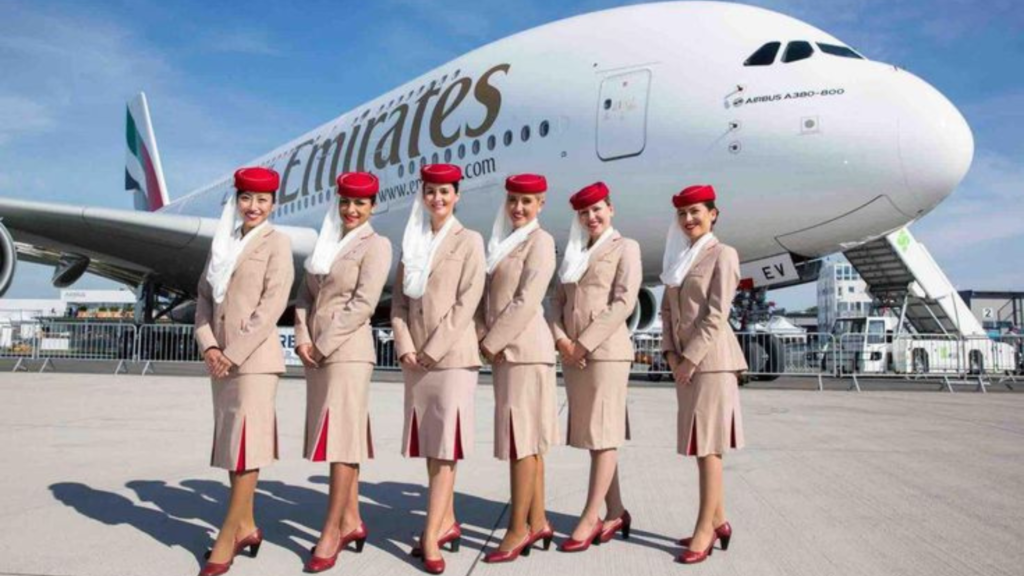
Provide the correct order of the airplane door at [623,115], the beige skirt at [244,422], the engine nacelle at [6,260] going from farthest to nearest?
the engine nacelle at [6,260] → the airplane door at [623,115] → the beige skirt at [244,422]

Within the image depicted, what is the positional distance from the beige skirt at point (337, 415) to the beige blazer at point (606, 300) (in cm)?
81

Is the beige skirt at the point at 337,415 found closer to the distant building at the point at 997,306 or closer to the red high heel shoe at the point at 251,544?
the red high heel shoe at the point at 251,544

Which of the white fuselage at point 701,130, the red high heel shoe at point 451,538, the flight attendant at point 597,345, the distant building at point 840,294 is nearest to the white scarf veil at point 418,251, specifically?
the flight attendant at point 597,345

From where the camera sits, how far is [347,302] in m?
2.75

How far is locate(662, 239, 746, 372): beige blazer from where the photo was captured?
109 inches

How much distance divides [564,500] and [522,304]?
4.26ft

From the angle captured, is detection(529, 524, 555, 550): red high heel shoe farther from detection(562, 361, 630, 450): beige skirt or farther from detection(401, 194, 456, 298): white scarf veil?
detection(401, 194, 456, 298): white scarf veil

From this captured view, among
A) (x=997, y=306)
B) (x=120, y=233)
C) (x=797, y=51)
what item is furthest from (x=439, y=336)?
(x=997, y=306)

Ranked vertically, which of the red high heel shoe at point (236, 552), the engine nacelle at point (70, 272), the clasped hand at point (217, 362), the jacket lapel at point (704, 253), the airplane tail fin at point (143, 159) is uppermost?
the airplane tail fin at point (143, 159)

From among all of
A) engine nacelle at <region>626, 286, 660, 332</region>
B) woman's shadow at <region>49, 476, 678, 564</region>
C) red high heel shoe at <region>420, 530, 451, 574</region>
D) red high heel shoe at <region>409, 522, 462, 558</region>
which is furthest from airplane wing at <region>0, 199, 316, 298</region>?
red high heel shoe at <region>420, 530, 451, 574</region>

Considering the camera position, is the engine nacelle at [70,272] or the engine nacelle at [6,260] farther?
the engine nacelle at [70,272]

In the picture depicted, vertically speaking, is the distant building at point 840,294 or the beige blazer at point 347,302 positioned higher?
the distant building at point 840,294

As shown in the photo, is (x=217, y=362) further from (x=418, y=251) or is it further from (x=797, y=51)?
(x=797, y=51)

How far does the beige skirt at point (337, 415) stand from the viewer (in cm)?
265
